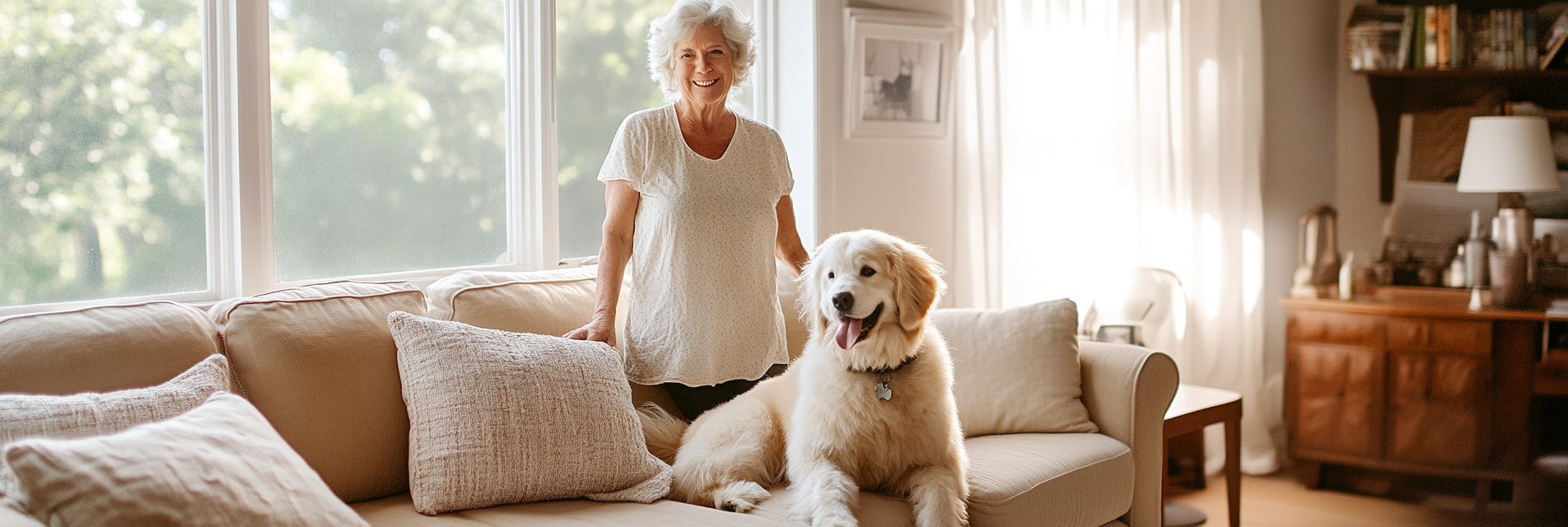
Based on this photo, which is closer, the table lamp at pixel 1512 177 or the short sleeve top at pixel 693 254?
the short sleeve top at pixel 693 254

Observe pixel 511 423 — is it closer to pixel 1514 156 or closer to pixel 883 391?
pixel 883 391

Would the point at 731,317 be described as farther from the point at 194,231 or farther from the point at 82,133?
the point at 82,133

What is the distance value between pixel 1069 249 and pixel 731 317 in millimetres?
1978

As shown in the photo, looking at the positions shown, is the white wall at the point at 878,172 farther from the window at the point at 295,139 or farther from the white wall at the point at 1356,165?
the white wall at the point at 1356,165

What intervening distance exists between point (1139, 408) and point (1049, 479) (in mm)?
439

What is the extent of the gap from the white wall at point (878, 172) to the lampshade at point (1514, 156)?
1.87 meters

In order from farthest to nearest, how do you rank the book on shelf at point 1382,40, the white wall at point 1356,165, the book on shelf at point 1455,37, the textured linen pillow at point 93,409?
the white wall at point 1356,165 → the book on shelf at point 1382,40 → the book on shelf at point 1455,37 → the textured linen pillow at point 93,409

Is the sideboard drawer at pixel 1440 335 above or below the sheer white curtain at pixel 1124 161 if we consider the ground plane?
below

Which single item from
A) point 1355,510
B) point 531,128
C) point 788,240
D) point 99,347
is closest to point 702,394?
point 788,240

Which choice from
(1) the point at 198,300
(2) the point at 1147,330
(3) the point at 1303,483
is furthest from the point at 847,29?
(3) the point at 1303,483

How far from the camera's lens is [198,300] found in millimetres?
2299

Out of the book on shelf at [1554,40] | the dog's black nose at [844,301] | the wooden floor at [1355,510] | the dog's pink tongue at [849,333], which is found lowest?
the wooden floor at [1355,510]

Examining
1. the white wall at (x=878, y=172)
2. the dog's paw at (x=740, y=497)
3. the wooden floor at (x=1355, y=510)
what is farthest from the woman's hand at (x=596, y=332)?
the wooden floor at (x=1355, y=510)

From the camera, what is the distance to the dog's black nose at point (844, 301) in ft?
6.07
